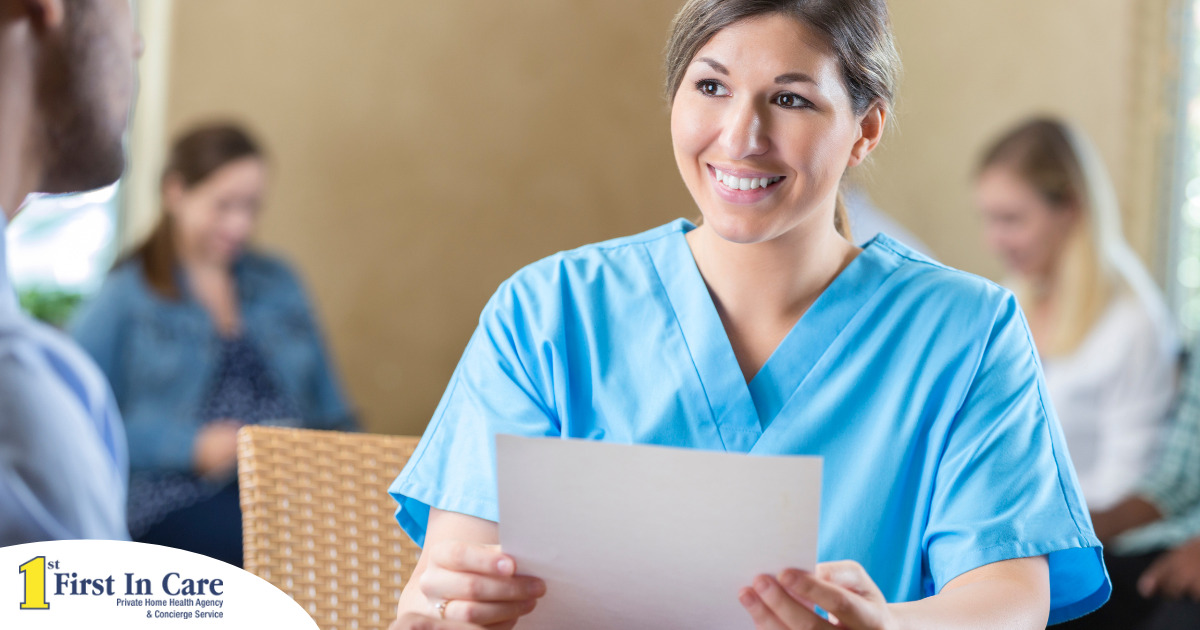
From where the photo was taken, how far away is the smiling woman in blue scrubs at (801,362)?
896 mm

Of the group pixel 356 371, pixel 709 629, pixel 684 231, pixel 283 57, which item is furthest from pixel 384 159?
pixel 709 629

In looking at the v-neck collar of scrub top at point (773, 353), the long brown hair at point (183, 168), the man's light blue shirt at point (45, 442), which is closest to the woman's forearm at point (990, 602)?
the v-neck collar of scrub top at point (773, 353)

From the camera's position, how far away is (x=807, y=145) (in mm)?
930

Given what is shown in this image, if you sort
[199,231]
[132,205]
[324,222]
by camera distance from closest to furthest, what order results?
[199,231], [132,205], [324,222]

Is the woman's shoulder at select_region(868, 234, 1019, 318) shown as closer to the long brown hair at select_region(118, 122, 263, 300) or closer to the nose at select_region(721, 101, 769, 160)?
the nose at select_region(721, 101, 769, 160)

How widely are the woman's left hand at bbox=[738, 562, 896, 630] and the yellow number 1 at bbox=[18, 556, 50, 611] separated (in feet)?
1.90

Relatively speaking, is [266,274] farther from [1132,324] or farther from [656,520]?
[656,520]

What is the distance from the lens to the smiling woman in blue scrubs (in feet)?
2.94

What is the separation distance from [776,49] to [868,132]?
167mm

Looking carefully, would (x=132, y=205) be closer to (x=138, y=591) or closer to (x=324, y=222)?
(x=324, y=222)

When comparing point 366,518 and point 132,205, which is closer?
point 366,518

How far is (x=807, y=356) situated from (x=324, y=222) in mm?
2397

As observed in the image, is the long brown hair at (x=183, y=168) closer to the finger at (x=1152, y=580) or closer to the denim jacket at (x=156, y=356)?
the denim jacket at (x=156, y=356)

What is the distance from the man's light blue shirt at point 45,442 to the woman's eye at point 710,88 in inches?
29.7
